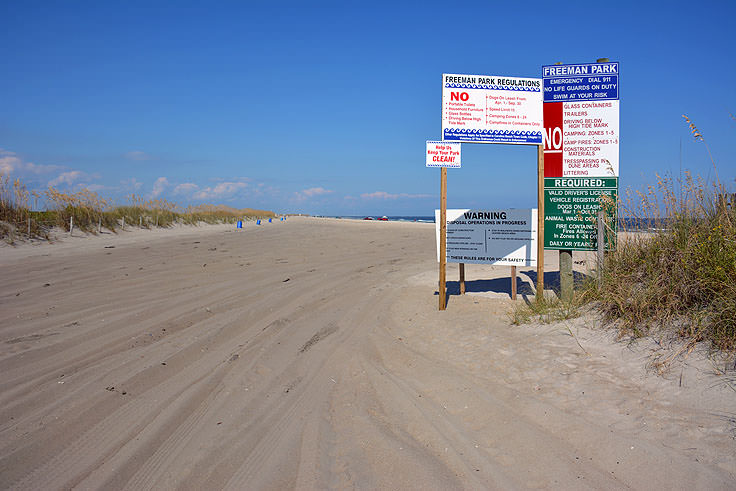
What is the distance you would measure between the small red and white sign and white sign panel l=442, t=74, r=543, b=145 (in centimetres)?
39

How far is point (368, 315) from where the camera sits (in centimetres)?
680

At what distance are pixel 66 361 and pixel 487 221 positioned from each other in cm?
608

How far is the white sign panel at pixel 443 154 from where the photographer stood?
6336 mm

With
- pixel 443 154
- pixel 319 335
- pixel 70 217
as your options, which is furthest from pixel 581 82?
pixel 70 217

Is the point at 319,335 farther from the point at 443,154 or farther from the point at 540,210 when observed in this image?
the point at 540,210

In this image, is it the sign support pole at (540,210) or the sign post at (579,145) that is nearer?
the sign support pole at (540,210)

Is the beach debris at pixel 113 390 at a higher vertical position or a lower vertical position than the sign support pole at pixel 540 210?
lower

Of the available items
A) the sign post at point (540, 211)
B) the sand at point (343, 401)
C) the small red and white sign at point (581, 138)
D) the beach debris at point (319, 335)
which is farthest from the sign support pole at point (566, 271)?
the beach debris at point (319, 335)

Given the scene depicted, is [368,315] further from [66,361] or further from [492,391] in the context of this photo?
[66,361]

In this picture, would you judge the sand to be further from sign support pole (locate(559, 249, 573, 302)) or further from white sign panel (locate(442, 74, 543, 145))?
white sign panel (locate(442, 74, 543, 145))

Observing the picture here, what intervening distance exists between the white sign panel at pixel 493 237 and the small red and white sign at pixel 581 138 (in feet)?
2.85

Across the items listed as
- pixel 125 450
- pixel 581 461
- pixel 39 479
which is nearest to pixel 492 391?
pixel 581 461

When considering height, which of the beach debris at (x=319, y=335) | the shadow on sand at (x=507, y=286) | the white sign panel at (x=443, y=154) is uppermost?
the white sign panel at (x=443, y=154)

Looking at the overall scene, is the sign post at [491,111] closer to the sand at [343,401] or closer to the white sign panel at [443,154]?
the white sign panel at [443,154]
